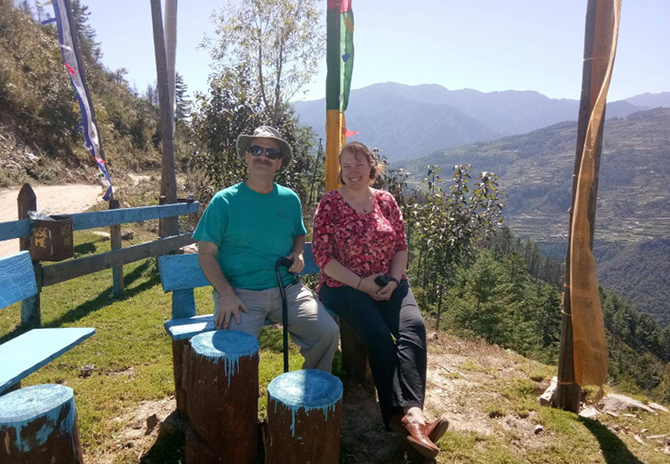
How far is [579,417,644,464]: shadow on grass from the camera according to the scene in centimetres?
271

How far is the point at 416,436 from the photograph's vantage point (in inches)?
87.2

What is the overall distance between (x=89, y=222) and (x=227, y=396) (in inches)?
155

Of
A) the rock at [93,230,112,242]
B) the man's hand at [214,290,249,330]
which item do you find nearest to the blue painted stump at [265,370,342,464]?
the man's hand at [214,290,249,330]

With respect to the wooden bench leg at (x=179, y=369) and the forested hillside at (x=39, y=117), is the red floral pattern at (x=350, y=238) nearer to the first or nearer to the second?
the wooden bench leg at (x=179, y=369)

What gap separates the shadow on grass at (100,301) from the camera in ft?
16.1

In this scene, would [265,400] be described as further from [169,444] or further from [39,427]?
[39,427]

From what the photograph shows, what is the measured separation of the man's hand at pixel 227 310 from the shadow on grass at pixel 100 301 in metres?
2.34

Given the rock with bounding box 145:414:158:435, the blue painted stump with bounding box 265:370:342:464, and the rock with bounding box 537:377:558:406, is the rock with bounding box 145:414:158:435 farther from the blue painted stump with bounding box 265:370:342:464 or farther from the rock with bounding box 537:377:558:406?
the rock with bounding box 537:377:558:406

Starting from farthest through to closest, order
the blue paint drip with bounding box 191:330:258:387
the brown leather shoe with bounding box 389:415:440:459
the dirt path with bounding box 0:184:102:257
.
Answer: the dirt path with bounding box 0:184:102:257, the brown leather shoe with bounding box 389:415:440:459, the blue paint drip with bounding box 191:330:258:387

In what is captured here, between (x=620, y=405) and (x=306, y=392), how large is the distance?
116 inches

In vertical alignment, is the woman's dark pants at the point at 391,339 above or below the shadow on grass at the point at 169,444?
above

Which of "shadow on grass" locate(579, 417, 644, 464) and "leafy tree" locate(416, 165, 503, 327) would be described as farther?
"leafy tree" locate(416, 165, 503, 327)

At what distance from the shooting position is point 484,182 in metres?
6.94

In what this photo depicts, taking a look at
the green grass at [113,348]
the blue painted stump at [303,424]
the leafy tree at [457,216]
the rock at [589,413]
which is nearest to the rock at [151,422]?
the green grass at [113,348]
